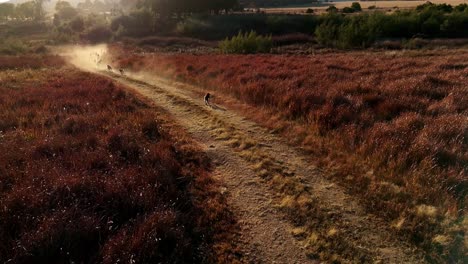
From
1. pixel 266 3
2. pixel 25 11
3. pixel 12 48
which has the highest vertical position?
pixel 266 3

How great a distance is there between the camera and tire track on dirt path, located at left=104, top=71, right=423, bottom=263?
16.8 ft

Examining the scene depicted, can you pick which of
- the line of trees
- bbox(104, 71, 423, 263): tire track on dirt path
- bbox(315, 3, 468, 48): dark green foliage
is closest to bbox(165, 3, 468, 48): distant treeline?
bbox(315, 3, 468, 48): dark green foliage

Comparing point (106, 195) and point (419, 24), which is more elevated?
point (419, 24)

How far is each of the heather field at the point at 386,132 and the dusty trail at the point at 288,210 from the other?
1.36 feet

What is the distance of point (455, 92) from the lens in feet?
39.9

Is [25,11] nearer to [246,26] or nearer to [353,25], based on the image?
[246,26]

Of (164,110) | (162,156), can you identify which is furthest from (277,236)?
(164,110)

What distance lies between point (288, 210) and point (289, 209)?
36mm

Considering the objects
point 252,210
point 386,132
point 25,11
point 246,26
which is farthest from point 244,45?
point 25,11

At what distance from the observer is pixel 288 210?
20.2ft

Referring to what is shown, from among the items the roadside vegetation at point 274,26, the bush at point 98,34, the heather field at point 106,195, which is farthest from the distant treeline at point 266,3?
the heather field at point 106,195

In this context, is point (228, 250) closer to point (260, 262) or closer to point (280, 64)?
point (260, 262)

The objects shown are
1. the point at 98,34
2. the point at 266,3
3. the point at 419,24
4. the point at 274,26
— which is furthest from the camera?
the point at 266,3

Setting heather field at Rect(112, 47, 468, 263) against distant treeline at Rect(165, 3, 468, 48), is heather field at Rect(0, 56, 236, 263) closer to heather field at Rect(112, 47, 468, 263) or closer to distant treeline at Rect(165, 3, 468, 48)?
heather field at Rect(112, 47, 468, 263)
